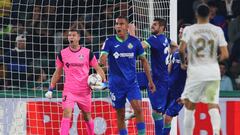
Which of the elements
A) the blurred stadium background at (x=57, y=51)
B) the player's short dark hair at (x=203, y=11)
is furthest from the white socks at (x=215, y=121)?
the blurred stadium background at (x=57, y=51)

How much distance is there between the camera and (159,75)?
1719 centimetres

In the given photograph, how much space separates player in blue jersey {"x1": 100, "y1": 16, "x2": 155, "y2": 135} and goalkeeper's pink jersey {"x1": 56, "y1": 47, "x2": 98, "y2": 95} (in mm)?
920

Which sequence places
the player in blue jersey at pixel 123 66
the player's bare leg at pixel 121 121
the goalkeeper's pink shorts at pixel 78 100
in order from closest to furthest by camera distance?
the player in blue jersey at pixel 123 66 → the player's bare leg at pixel 121 121 → the goalkeeper's pink shorts at pixel 78 100

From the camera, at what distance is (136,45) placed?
16109mm

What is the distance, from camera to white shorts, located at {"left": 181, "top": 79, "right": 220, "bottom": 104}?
13898 millimetres

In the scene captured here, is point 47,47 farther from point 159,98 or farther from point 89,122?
point 159,98

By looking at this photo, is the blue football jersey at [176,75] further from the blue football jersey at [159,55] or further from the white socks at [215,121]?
the white socks at [215,121]

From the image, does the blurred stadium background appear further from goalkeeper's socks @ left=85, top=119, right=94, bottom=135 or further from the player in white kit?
the player in white kit

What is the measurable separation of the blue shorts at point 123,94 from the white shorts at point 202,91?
2.19 meters

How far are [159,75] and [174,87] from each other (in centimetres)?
44

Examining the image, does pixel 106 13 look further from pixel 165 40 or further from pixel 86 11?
pixel 165 40

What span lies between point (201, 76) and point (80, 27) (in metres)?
6.26

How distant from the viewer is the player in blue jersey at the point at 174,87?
55.0 ft

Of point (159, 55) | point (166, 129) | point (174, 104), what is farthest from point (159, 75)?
point (166, 129)
